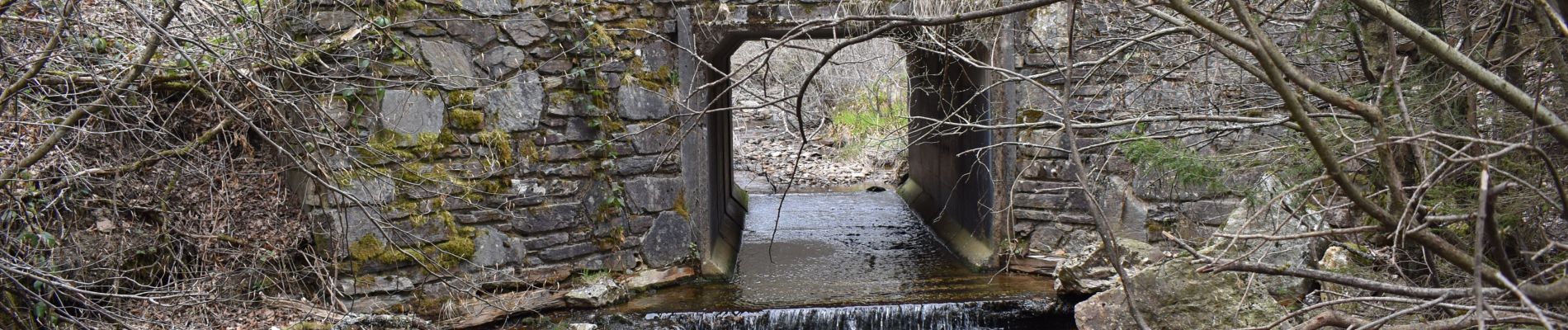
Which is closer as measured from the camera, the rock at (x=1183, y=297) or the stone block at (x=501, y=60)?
the rock at (x=1183, y=297)

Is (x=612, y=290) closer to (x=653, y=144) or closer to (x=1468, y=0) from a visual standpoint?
(x=653, y=144)

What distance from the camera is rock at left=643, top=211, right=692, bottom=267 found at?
20.8ft

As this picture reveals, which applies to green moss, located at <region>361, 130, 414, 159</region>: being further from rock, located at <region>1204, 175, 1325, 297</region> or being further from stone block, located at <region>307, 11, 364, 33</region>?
rock, located at <region>1204, 175, 1325, 297</region>

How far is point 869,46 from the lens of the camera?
1509 cm

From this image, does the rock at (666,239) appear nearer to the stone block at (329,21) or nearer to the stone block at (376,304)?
the stone block at (376,304)

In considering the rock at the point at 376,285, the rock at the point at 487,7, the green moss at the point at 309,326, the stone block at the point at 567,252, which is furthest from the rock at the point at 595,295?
the rock at the point at 487,7

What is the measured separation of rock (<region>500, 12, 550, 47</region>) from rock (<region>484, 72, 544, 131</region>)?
0.19m

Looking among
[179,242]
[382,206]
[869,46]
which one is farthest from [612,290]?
[869,46]

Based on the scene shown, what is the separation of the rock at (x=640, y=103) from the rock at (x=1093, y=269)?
251cm

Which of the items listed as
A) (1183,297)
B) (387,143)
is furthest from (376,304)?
(1183,297)

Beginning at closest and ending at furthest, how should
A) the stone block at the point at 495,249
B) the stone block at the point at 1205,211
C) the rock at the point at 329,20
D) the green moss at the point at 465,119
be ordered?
the rock at the point at 329,20
the green moss at the point at 465,119
the stone block at the point at 495,249
the stone block at the point at 1205,211

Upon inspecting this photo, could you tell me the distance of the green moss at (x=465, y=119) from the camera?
5730 millimetres

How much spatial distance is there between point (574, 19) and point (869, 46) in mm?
9602

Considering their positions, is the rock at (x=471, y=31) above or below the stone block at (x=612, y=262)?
above
